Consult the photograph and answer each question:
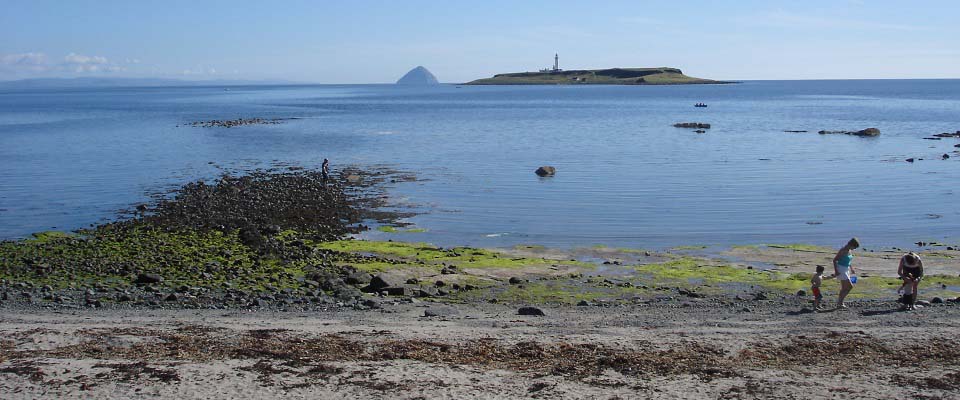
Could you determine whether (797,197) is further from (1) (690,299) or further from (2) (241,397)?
(2) (241,397)

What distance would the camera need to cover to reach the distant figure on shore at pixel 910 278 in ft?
64.2

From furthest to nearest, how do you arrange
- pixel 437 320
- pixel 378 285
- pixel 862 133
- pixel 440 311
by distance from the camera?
pixel 862 133
pixel 378 285
pixel 440 311
pixel 437 320

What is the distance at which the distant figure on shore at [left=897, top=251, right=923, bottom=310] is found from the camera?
1958 cm

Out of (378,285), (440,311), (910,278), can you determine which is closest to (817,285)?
(910,278)

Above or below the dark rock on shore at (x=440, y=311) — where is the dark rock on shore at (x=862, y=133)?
above

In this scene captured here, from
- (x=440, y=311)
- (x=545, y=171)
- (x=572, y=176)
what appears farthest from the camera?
(x=545, y=171)

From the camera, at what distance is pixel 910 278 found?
19.6 metres

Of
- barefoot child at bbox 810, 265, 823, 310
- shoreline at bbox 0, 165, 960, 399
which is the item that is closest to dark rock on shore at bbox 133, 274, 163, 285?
shoreline at bbox 0, 165, 960, 399

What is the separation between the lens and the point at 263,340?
54.0 ft

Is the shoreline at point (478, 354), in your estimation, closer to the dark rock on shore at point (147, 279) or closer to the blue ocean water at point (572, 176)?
the dark rock on shore at point (147, 279)

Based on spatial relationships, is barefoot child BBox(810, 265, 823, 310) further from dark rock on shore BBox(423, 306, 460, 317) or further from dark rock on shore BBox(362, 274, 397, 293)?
dark rock on shore BBox(362, 274, 397, 293)

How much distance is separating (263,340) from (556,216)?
21.1 meters

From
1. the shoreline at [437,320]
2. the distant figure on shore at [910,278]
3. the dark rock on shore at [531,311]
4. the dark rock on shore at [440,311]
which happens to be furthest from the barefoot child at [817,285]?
the dark rock on shore at [440,311]

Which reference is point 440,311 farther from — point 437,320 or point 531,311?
point 531,311
